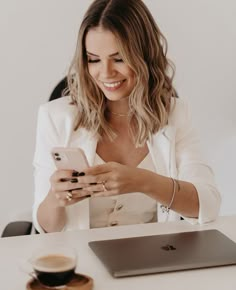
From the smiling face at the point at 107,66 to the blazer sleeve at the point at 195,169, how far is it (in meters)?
0.25

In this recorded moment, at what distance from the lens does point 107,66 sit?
5.63 feet

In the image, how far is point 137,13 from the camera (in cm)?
175

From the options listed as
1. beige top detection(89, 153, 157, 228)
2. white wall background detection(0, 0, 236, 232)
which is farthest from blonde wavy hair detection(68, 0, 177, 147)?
white wall background detection(0, 0, 236, 232)

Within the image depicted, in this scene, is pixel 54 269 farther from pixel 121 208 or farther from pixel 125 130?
pixel 125 130

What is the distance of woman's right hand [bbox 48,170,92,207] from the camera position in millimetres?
1477

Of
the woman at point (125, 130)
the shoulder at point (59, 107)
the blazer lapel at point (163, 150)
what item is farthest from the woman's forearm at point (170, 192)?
the shoulder at point (59, 107)

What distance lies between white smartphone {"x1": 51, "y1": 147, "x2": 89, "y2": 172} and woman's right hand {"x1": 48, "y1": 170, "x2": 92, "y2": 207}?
2 cm

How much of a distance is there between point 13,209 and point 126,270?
1.47 meters

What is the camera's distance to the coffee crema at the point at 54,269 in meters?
1.10

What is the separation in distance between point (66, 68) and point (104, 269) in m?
1.40

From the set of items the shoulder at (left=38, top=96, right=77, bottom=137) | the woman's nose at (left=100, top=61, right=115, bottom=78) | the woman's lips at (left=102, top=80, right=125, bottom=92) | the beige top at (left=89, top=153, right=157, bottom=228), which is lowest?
the beige top at (left=89, top=153, right=157, bottom=228)

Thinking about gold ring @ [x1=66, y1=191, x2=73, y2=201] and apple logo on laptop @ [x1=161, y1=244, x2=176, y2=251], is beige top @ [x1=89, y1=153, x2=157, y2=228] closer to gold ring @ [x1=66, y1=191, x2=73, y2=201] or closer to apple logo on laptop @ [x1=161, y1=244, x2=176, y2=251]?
gold ring @ [x1=66, y1=191, x2=73, y2=201]

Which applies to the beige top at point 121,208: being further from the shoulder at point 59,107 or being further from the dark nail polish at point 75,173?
the dark nail polish at point 75,173

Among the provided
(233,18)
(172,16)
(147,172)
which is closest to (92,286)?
(147,172)
